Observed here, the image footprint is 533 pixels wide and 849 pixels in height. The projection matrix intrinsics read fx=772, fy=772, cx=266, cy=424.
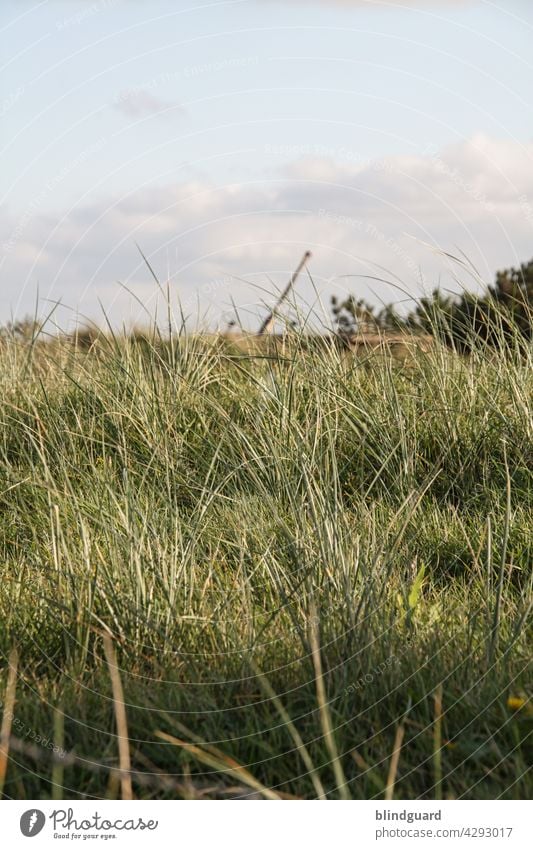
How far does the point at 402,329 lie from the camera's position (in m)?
3.66

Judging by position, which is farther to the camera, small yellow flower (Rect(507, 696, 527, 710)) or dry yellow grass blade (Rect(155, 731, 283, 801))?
small yellow flower (Rect(507, 696, 527, 710))

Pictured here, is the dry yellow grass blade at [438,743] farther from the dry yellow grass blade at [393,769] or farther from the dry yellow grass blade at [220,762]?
the dry yellow grass blade at [220,762]

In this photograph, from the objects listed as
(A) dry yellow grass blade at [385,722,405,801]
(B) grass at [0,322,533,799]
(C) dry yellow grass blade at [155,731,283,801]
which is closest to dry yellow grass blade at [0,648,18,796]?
(B) grass at [0,322,533,799]

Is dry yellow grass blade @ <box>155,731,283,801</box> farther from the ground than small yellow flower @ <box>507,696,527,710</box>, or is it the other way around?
small yellow flower @ <box>507,696,527,710</box>

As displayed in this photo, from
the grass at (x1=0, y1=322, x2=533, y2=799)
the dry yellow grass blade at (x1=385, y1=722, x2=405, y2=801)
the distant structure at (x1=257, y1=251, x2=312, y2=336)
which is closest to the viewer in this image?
the dry yellow grass blade at (x1=385, y1=722, x2=405, y2=801)

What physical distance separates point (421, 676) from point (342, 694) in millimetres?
187

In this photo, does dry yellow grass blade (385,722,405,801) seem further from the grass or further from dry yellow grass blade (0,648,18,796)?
dry yellow grass blade (0,648,18,796)

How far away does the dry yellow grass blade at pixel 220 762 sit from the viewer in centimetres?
145

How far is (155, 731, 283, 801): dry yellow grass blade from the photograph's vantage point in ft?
4.76

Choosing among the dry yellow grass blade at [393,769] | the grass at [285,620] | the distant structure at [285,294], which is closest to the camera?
the dry yellow grass blade at [393,769]
